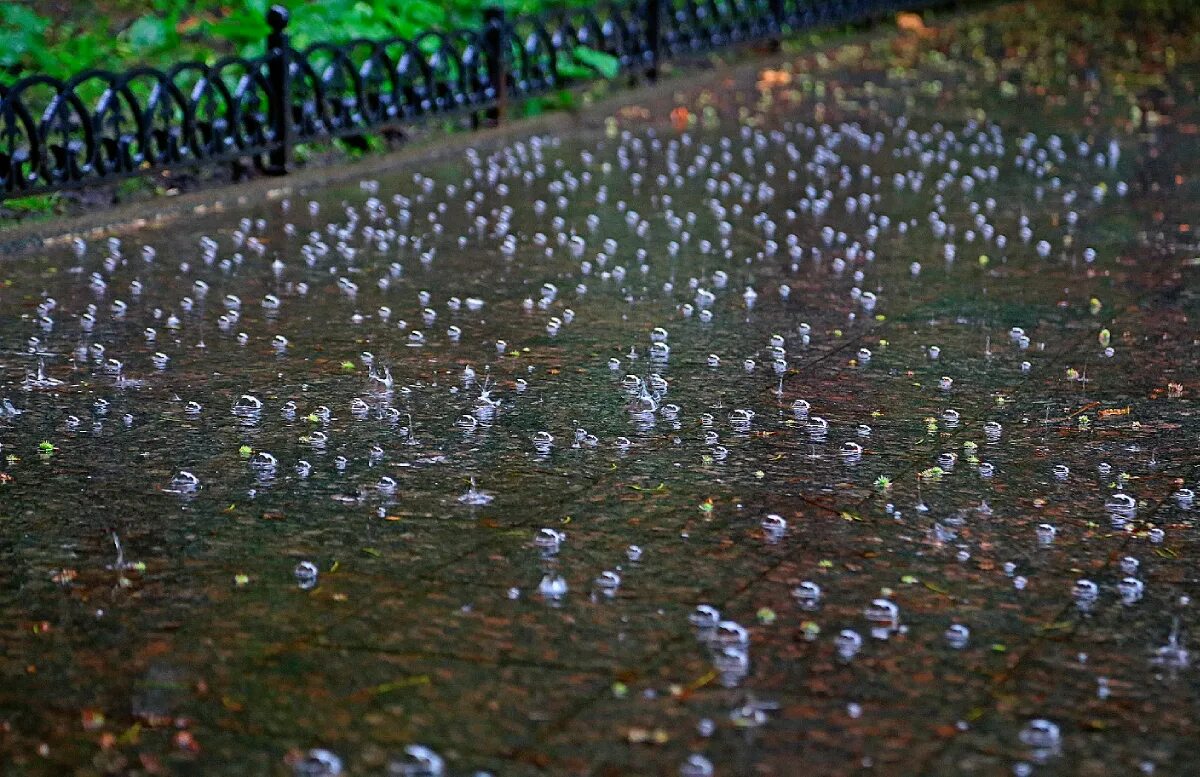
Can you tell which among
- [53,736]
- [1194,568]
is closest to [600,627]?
[53,736]

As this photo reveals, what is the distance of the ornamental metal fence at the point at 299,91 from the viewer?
25.9ft

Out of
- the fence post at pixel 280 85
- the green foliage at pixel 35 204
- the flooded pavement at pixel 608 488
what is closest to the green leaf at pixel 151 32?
the fence post at pixel 280 85

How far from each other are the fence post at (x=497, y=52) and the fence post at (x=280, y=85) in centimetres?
185

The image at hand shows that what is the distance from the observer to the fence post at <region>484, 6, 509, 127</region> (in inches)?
420

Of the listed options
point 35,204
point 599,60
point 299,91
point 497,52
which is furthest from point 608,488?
point 599,60

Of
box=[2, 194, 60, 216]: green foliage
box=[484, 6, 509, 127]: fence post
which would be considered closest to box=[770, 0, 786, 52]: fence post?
box=[484, 6, 509, 127]: fence post

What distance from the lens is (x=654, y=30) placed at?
1256 cm

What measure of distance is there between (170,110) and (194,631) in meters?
5.42

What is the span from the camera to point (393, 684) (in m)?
3.25

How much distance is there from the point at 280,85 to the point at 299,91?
0.75 meters

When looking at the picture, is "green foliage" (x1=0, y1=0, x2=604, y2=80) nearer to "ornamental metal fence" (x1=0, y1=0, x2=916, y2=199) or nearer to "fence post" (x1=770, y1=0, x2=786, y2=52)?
"ornamental metal fence" (x1=0, y1=0, x2=916, y2=199)

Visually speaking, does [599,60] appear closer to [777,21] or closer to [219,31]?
[219,31]

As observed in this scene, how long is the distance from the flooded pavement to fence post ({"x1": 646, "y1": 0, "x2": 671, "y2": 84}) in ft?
13.9

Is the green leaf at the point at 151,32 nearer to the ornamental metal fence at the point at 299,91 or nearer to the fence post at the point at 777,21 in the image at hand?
the ornamental metal fence at the point at 299,91
